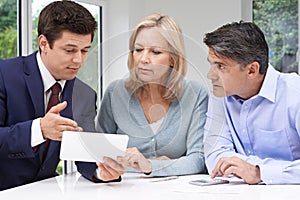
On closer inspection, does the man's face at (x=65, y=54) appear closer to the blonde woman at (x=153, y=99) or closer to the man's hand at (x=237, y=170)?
the blonde woman at (x=153, y=99)

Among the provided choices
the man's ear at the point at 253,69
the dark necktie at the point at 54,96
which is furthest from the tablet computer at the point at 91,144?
the man's ear at the point at 253,69

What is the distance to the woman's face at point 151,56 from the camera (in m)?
1.36

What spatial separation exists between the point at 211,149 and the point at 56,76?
21.2 inches

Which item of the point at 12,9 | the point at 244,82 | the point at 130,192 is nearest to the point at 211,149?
the point at 244,82

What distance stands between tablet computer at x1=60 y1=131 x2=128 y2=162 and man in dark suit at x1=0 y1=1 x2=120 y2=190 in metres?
0.15

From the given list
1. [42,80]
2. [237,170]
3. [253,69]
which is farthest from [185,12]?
[237,170]

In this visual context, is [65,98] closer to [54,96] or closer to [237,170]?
[54,96]

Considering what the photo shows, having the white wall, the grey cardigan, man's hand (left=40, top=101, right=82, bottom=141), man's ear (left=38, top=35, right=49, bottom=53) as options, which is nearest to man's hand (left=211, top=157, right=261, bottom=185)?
the grey cardigan

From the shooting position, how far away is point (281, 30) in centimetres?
360

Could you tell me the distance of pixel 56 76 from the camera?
1.71m

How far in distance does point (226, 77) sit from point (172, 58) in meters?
0.30

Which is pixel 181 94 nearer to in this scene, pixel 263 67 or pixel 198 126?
pixel 198 126

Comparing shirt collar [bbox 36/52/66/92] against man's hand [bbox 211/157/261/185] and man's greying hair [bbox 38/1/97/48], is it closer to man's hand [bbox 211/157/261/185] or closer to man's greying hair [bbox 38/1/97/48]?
man's greying hair [bbox 38/1/97/48]

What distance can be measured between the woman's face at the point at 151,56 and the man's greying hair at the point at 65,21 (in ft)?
0.99
